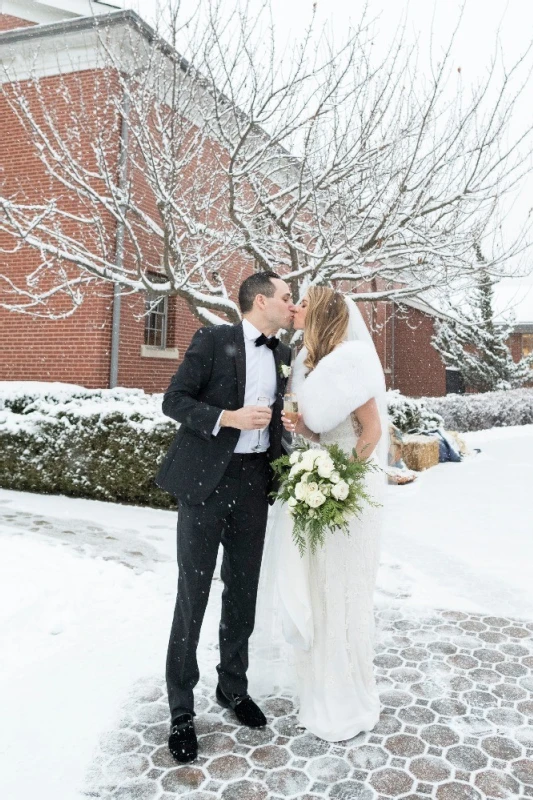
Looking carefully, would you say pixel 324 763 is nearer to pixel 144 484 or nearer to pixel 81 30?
pixel 144 484

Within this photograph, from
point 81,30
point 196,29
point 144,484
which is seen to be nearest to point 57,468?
point 144,484

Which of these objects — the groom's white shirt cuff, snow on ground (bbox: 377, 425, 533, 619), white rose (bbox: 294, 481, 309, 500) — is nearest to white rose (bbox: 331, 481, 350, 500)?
white rose (bbox: 294, 481, 309, 500)

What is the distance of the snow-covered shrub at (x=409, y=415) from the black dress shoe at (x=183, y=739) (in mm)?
10328

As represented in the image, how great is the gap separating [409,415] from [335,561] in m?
10.6

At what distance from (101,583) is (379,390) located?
10.9 ft

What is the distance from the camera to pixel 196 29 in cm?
690

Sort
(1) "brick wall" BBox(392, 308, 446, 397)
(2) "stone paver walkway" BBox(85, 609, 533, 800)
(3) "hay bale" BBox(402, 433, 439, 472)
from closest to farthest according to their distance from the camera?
(2) "stone paver walkway" BBox(85, 609, 533, 800)
(3) "hay bale" BBox(402, 433, 439, 472)
(1) "brick wall" BBox(392, 308, 446, 397)

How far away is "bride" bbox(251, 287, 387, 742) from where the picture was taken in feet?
11.0

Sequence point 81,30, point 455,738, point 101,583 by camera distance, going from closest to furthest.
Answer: point 455,738 → point 101,583 → point 81,30

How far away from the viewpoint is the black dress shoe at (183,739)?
120 inches

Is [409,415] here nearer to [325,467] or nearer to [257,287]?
[257,287]

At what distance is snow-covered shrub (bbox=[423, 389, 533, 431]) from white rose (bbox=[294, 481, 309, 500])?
14.7m

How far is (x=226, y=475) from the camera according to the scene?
3373 millimetres

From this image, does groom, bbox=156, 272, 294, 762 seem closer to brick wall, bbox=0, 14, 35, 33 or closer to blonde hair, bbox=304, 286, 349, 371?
blonde hair, bbox=304, 286, 349, 371
